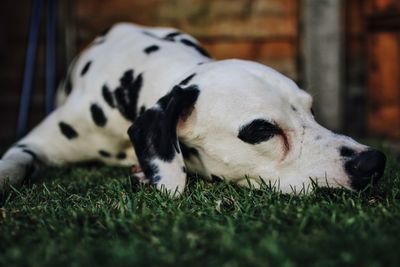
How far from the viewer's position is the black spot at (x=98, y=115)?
2.97 m

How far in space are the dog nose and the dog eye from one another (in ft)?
1.07

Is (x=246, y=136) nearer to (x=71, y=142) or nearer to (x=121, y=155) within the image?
(x=121, y=155)

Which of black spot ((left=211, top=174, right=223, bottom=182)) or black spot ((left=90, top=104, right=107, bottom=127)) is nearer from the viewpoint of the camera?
black spot ((left=211, top=174, right=223, bottom=182))

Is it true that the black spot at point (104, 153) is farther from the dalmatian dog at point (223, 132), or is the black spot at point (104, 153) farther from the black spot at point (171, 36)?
the black spot at point (171, 36)

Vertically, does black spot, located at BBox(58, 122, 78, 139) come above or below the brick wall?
below

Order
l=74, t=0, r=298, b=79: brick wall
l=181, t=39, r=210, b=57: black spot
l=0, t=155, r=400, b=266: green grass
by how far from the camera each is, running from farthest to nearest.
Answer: l=74, t=0, r=298, b=79: brick wall
l=181, t=39, r=210, b=57: black spot
l=0, t=155, r=400, b=266: green grass

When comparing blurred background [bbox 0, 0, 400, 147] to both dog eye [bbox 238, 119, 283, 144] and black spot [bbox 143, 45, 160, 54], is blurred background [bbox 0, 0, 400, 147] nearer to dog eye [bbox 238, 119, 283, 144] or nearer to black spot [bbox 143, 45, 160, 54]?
black spot [bbox 143, 45, 160, 54]

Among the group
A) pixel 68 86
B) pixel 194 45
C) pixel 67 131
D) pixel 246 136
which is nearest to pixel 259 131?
pixel 246 136

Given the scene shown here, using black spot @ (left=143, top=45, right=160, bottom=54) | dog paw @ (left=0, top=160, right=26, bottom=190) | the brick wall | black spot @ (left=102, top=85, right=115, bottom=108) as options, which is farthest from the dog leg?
the brick wall

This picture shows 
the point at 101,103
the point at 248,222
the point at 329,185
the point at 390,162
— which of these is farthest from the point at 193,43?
the point at 248,222

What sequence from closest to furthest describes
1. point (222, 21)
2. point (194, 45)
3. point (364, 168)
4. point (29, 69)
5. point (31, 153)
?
point (364, 168)
point (31, 153)
point (194, 45)
point (29, 69)
point (222, 21)

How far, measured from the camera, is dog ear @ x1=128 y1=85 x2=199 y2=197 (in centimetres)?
220

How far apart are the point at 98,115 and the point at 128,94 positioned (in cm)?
24

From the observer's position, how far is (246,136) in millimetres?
2209
